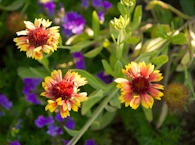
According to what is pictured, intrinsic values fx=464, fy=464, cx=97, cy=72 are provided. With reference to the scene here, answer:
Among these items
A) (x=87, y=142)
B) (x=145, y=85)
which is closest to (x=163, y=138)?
(x=87, y=142)

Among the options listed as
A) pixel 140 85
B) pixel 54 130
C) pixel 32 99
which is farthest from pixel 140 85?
pixel 32 99

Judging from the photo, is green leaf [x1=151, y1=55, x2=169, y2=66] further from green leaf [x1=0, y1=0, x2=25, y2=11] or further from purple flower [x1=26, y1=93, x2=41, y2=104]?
green leaf [x1=0, y1=0, x2=25, y2=11]

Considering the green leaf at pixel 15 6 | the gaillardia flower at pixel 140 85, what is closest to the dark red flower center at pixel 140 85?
the gaillardia flower at pixel 140 85

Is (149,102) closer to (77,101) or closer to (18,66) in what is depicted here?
(77,101)

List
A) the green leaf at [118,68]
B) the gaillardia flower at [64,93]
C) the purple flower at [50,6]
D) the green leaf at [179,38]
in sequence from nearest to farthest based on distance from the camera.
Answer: the gaillardia flower at [64,93]
the green leaf at [118,68]
the green leaf at [179,38]
the purple flower at [50,6]

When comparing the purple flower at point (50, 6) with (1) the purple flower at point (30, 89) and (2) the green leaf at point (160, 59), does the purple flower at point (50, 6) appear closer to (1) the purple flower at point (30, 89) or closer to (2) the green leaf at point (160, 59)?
(1) the purple flower at point (30, 89)

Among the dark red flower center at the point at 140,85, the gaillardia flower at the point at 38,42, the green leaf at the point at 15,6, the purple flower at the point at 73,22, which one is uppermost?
the gaillardia flower at the point at 38,42

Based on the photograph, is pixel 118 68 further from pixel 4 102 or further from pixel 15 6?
pixel 15 6
